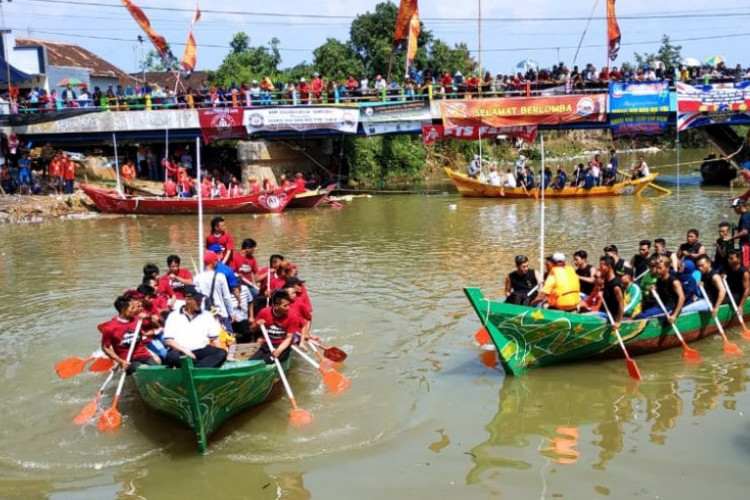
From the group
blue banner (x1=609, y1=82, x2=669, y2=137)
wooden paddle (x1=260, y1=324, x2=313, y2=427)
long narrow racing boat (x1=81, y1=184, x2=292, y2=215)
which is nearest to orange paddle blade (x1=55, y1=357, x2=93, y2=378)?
wooden paddle (x1=260, y1=324, x2=313, y2=427)

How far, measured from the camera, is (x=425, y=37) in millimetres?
43219

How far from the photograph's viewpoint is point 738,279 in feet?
33.6

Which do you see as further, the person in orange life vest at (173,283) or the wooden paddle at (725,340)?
the wooden paddle at (725,340)

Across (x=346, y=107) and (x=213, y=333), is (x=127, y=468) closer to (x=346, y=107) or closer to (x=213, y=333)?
(x=213, y=333)

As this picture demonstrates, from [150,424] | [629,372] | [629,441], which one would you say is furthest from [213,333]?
[629,372]

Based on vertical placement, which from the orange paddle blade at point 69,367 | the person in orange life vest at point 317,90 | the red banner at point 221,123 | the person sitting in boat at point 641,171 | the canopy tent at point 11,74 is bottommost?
the orange paddle blade at point 69,367

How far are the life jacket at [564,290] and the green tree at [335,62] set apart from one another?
109 feet

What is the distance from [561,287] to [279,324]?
3.34m

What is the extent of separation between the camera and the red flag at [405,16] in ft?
91.2

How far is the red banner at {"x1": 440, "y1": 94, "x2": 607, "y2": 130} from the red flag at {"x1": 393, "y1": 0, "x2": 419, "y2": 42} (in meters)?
3.94

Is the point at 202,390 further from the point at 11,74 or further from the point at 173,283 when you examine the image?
the point at 11,74

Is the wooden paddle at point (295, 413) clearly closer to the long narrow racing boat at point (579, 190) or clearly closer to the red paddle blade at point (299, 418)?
the red paddle blade at point (299, 418)

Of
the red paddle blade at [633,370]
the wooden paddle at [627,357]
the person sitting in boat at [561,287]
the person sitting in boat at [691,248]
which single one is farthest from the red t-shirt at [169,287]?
the person sitting in boat at [691,248]

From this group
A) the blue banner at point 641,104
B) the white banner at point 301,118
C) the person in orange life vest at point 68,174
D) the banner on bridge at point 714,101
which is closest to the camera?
the banner on bridge at point 714,101
